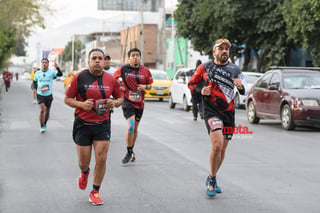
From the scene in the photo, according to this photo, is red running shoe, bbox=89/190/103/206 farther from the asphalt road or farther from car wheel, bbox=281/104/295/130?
car wheel, bbox=281/104/295/130

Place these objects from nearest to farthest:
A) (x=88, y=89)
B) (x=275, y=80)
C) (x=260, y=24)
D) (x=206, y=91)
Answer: (x=88, y=89), (x=206, y=91), (x=275, y=80), (x=260, y=24)

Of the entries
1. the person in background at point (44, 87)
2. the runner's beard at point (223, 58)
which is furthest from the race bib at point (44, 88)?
the runner's beard at point (223, 58)

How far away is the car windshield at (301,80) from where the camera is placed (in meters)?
16.8

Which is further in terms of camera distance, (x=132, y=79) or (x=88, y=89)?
(x=132, y=79)

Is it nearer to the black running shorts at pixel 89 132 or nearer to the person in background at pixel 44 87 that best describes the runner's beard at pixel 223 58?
the black running shorts at pixel 89 132

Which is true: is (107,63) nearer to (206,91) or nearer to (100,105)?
(206,91)

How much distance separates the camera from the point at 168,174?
30.2 ft

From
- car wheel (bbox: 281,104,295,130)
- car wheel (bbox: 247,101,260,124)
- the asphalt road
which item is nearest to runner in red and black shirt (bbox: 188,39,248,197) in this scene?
the asphalt road

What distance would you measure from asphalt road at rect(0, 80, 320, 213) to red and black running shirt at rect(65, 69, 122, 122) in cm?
99

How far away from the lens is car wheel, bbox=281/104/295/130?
16.1 meters

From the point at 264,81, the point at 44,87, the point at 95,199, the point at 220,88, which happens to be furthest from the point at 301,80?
the point at 95,199

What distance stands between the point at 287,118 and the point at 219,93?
354 inches

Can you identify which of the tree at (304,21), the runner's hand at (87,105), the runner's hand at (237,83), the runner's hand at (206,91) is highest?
the tree at (304,21)

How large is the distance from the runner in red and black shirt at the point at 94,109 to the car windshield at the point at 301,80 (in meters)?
10.5
